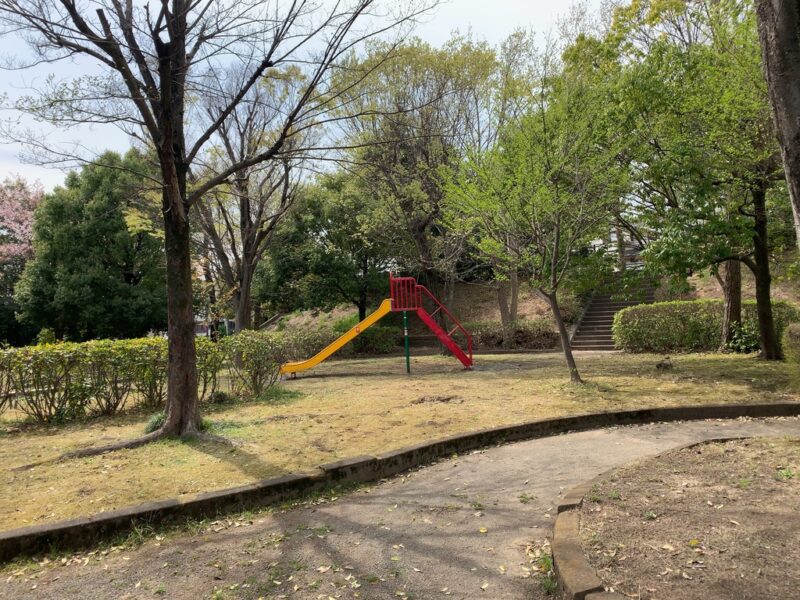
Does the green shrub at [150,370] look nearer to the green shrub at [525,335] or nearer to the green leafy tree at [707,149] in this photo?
the green leafy tree at [707,149]

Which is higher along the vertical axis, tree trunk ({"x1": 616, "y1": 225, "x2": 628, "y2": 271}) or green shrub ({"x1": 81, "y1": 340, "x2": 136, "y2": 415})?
tree trunk ({"x1": 616, "y1": 225, "x2": 628, "y2": 271})

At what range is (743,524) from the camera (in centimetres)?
298

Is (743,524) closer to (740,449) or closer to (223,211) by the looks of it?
(740,449)

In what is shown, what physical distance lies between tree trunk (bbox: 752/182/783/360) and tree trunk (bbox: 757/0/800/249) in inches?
301

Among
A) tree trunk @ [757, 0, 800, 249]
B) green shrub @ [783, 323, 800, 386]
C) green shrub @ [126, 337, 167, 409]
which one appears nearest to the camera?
tree trunk @ [757, 0, 800, 249]

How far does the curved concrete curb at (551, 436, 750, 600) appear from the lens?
2.40 m

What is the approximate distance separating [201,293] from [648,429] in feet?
60.5

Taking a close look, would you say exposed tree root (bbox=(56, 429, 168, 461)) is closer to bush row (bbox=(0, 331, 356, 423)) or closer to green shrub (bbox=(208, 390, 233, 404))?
bush row (bbox=(0, 331, 356, 423))

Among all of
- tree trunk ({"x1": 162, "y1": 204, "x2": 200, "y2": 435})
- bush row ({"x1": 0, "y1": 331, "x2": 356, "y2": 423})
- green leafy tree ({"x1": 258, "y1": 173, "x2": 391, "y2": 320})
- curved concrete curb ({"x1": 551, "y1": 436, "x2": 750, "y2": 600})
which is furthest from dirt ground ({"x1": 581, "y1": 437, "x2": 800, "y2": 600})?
green leafy tree ({"x1": 258, "y1": 173, "x2": 391, "y2": 320})

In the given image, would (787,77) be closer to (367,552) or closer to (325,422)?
(367,552)

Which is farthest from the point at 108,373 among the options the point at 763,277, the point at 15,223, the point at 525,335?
the point at 15,223

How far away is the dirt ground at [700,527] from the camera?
242 centimetres

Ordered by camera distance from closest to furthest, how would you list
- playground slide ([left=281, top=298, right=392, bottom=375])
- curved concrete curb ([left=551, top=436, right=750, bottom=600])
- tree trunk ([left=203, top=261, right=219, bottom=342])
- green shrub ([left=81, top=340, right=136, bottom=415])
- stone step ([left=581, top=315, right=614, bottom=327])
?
curved concrete curb ([left=551, top=436, right=750, bottom=600])
green shrub ([left=81, top=340, right=136, bottom=415])
playground slide ([left=281, top=298, right=392, bottom=375])
stone step ([left=581, top=315, right=614, bottom=327])
tree trunk ([left=203, top=261, right=219, bottom=342])

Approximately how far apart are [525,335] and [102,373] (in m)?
14.7
